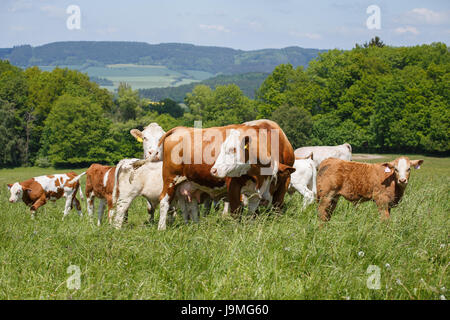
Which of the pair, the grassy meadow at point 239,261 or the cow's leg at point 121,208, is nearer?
the grassy meadow at point 239,261

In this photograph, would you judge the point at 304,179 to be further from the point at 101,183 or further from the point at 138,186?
the point at 101,183

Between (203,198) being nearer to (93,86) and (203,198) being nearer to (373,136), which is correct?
(373,136)

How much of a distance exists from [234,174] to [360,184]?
2.70 metres

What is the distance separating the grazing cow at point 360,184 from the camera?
8.55 meters

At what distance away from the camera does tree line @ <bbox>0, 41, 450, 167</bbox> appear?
2320 inches

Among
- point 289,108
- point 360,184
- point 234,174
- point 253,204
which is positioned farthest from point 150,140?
point 289,108

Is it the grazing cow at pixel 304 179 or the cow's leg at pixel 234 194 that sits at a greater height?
the cow's leg at pixel 234 194

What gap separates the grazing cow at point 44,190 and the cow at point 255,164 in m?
7.90

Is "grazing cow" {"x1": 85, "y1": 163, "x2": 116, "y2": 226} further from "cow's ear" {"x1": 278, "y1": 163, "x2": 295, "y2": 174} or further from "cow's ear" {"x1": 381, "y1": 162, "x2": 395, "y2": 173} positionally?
"cow's ear" {"x1": 381, "y1": 162, "x2": 395, "y2": 173}

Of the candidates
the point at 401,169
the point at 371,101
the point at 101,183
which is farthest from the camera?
the point at 371,101

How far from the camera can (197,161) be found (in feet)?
27.2

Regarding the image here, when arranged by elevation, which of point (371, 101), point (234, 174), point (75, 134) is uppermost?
point (371, 101)

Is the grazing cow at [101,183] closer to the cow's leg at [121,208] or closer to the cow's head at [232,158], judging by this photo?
the cow's leg at [121,208]

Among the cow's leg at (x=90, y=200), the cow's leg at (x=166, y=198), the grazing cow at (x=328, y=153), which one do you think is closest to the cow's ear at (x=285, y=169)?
the cow's leg at (x=166, y=198)
